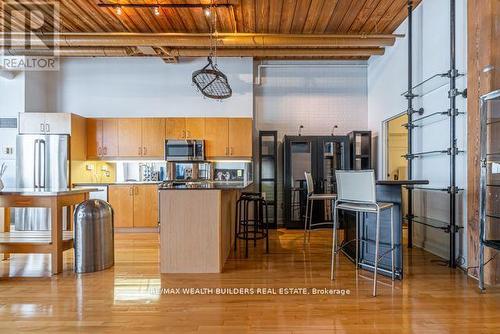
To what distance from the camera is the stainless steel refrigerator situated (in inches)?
211

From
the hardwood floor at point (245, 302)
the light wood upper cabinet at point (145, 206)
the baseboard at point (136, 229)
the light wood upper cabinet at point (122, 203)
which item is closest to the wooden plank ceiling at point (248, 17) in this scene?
the light wood upper cabinet at point (145, 206)

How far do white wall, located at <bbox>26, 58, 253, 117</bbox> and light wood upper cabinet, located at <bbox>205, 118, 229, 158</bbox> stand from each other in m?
0.36

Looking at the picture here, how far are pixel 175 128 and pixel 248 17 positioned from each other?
7.88 ft

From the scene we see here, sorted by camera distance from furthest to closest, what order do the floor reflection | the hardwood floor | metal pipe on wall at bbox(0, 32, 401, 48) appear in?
metal pipe on wall at bbox(0, 32, 401, 48), the floor reflection, the hardwood floor

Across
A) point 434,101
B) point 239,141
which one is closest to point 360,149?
point 434,101

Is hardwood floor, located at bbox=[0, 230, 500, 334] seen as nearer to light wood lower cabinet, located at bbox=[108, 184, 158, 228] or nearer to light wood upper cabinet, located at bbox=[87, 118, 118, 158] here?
light wood lower cabinet, located at bbox=[108, 184, 158, 228]

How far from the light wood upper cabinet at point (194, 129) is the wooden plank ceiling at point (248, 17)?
136 cm

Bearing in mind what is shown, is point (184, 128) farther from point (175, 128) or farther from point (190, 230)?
point (190, 230)

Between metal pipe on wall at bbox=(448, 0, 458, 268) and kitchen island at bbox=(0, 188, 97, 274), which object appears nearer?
kitchen island at bbox=(0, 188, 97, 274)

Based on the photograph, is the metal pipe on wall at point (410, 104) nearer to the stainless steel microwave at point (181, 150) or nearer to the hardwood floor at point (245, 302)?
the hardwood floor at point (245, 302)

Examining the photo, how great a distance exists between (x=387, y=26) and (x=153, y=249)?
4935 mm

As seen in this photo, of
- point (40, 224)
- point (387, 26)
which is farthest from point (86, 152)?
point (387, 26)

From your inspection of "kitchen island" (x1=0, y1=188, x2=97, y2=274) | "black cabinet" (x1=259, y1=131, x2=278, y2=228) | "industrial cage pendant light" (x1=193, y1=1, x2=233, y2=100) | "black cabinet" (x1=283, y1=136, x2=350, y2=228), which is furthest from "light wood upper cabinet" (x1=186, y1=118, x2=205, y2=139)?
"kitchen island" (x1=0, y1=188, x2=97, y2=274)

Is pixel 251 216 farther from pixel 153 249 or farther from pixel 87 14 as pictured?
pixel 87 14
